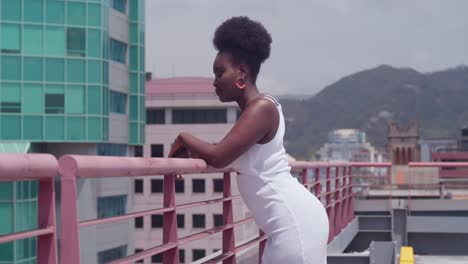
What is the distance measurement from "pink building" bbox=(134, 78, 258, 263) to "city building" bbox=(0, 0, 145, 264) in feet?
94.8

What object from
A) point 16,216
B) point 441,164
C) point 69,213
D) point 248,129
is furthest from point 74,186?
point 16,216

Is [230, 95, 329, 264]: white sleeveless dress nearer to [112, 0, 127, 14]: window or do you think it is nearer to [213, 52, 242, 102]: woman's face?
[213, 52, 242, 102]: woman's face

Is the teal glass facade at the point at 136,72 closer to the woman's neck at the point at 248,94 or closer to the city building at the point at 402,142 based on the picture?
the woman's neck at the point at 248,94

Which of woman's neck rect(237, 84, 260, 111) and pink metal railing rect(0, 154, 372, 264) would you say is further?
woman's neck rect(237, 84, 260, 111)

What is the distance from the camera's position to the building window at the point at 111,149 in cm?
4944

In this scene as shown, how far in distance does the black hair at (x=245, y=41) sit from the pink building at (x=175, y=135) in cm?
7420

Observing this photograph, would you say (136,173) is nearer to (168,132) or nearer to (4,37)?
(4,37)

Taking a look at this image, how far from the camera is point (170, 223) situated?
4117mm

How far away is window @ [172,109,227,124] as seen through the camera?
87125mm

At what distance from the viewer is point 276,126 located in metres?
3.20

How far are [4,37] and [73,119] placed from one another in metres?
5.41

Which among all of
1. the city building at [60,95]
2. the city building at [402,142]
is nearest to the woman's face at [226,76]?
the city building at [60,95]

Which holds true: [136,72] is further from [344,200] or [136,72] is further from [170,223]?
[170,223]

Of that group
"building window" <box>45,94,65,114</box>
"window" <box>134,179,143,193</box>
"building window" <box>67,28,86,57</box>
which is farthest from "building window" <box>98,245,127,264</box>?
"window" <box>134,179,143,193</box>
